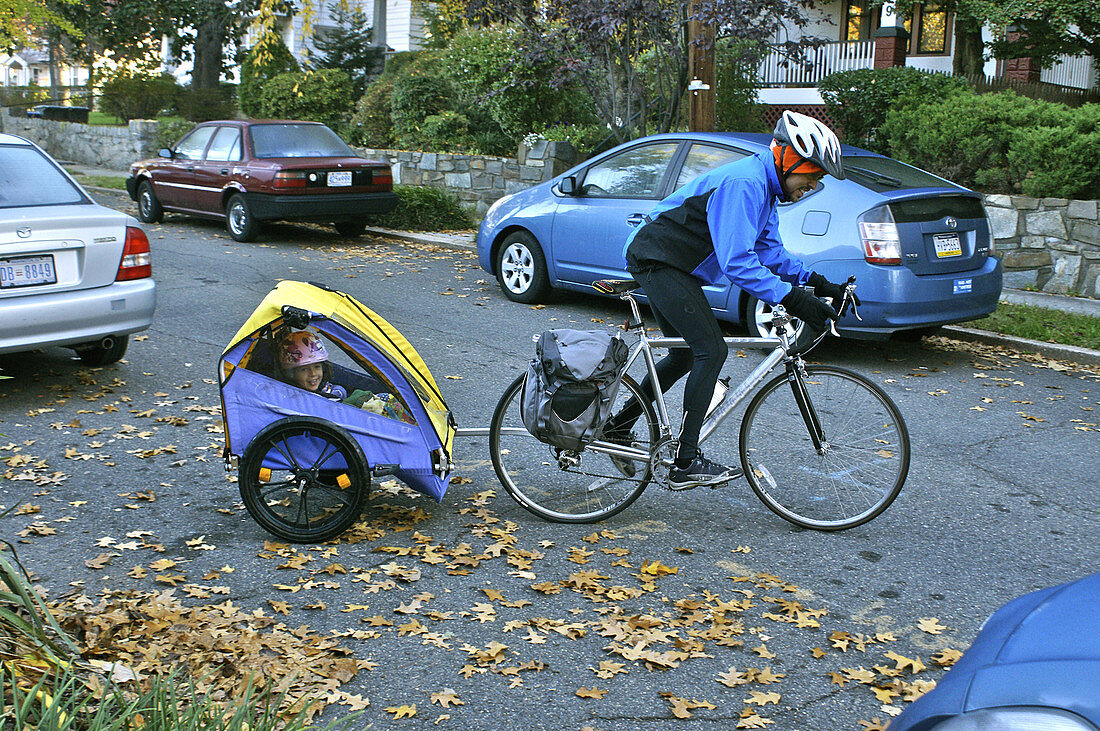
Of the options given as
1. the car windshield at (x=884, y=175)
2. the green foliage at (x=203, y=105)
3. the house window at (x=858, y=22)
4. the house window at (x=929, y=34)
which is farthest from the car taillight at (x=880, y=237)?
the green foliage at (x=203, y=105)

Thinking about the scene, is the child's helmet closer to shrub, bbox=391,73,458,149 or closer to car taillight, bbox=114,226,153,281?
car taillight, bbox=114,226,153,281

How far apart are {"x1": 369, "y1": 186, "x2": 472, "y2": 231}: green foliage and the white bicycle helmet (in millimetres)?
11467

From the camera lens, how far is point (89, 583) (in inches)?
164

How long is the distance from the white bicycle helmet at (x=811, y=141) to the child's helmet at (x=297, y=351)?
7.38ft

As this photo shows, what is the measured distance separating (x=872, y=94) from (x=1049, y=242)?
398 cm

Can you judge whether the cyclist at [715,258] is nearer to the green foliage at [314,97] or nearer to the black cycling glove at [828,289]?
the black cycling glove at [828,289]

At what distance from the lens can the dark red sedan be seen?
45.0ft

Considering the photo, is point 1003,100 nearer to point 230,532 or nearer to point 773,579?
point 773,579

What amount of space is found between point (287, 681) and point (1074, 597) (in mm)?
2347

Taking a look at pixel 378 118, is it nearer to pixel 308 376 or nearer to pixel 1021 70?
pixel 1021 70

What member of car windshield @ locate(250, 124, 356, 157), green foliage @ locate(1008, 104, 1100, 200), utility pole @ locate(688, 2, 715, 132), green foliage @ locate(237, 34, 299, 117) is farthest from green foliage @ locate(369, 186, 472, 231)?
green foliage @ locate(237, 34, 299, 117)

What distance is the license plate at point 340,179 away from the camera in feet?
45.8

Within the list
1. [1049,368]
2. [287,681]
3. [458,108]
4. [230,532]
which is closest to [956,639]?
[287,681]

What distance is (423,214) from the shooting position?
51.8 ft
